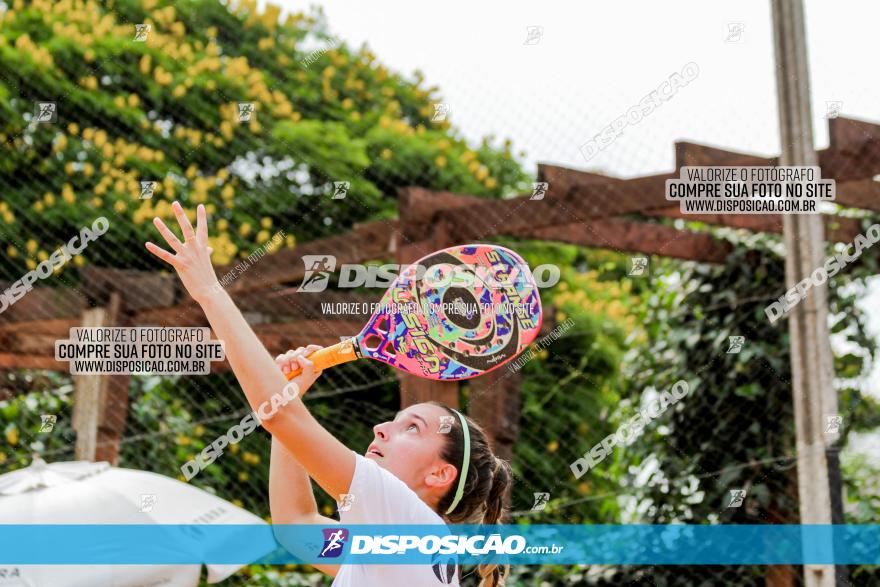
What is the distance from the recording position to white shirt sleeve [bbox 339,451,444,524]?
5.92 feet

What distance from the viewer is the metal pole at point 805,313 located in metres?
3.46

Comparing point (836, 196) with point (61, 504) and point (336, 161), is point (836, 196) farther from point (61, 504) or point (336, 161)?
point (336, 161)

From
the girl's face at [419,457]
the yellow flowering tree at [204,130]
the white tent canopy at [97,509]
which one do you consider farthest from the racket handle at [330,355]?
the yellow flowering tree at [204,130]

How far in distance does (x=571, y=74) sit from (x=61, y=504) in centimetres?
228

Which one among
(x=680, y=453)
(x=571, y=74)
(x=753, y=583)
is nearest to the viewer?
(x=571, y=74)

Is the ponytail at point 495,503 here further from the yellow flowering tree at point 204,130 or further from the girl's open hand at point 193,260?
the yellow flowering tree at point 204,130

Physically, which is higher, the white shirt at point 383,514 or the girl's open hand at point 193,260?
the girl's open hand at point 193,260

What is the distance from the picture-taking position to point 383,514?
1.82 m

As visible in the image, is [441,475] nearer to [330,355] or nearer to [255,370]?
[330,355]

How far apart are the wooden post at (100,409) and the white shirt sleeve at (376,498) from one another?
8.89ft

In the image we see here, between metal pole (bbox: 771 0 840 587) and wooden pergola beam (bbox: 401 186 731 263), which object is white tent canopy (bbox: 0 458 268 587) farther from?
metal pole (bbox: 771 0 840 587)

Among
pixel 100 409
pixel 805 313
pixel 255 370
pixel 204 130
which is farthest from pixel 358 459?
pixel 204 130

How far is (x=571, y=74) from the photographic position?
13.2 feet

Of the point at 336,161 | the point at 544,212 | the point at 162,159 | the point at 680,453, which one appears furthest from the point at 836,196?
the point at 162,159
